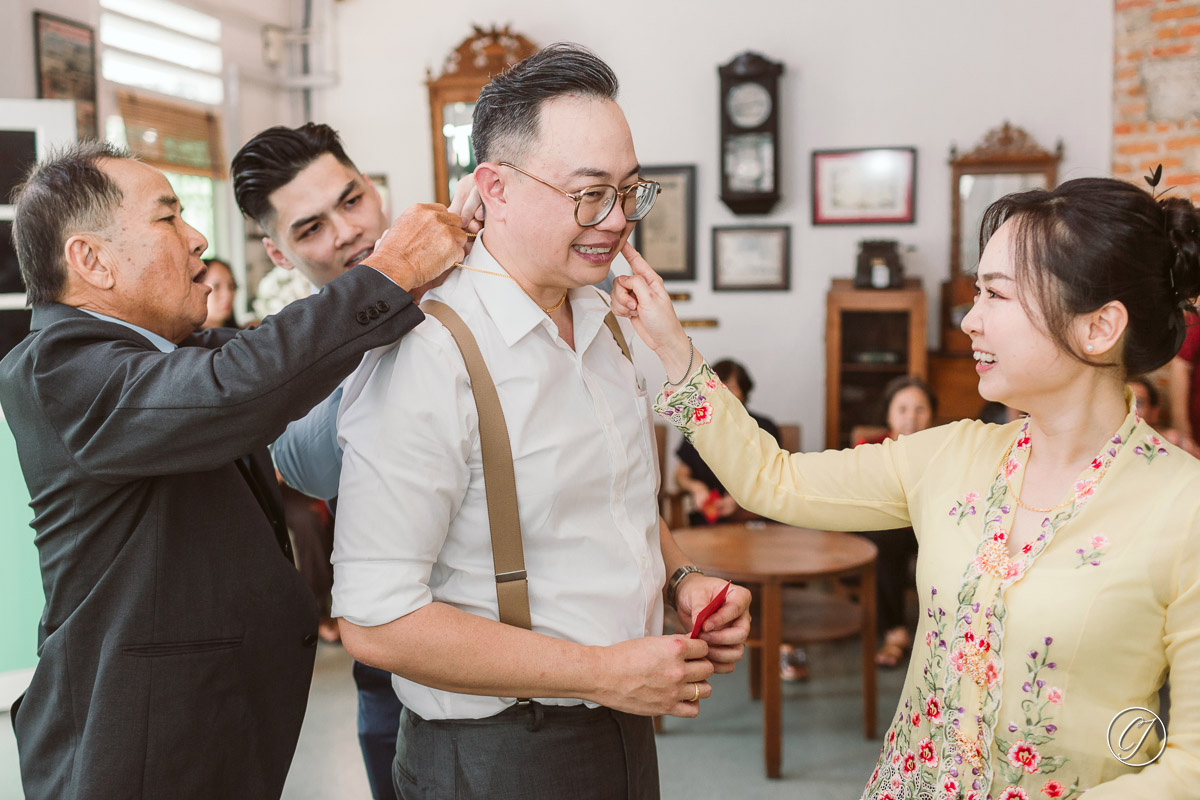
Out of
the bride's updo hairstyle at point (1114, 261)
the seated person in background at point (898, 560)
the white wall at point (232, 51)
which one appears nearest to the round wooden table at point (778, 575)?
the seated person in background at point (898, 560)

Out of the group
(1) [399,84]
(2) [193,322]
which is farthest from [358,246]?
(1) [399,84]

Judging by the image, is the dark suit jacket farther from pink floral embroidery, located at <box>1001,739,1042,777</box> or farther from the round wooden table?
the round wooden table

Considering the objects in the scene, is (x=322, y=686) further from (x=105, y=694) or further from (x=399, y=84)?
(x=399, y=84)

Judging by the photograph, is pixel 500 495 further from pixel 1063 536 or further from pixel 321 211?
pixel 321 211

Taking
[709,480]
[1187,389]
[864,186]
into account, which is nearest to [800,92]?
[864,186]

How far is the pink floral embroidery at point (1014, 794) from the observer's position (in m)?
1.26

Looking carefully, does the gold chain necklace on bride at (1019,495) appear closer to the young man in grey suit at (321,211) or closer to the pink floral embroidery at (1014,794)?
the pink floral embroidery at (1014,794)

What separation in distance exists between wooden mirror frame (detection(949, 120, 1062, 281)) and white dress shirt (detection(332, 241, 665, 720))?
Answer: 15.9ft

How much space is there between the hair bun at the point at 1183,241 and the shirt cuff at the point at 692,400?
659 millimetres

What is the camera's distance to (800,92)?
5.82 metres

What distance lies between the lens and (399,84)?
20.9 feet

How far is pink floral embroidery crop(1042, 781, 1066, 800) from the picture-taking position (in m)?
1.24

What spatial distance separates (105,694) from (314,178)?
1.02 metres

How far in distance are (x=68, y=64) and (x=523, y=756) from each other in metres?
4.60
